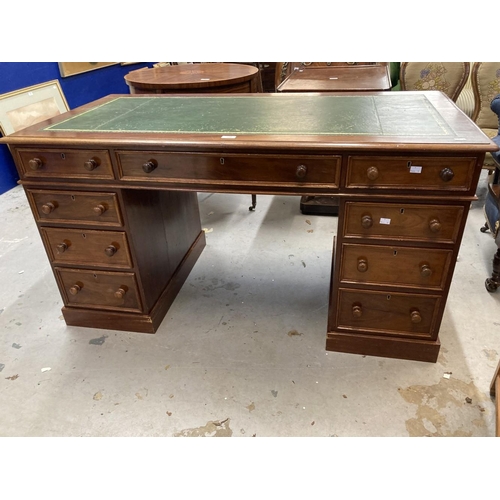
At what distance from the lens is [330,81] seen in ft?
10.00

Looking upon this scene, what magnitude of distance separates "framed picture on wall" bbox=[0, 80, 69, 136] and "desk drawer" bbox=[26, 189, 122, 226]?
7.13 ft

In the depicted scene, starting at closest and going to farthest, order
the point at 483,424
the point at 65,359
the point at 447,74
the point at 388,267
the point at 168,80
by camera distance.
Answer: the point at 483,424, the point at 388,267, the point at 65,359, the point at 168,80, the point at 447,74

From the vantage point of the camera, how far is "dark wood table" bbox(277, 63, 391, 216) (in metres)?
2.79

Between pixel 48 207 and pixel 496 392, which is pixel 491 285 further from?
pixel 48 207

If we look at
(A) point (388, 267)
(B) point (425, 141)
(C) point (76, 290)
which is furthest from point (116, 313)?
(B) point (425, 141)

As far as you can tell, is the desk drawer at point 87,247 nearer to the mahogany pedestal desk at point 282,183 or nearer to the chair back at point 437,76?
the mahogany pedestal desk at point 282,183

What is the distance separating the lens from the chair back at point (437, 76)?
3283 mm

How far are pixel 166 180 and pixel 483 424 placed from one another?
1537 mm

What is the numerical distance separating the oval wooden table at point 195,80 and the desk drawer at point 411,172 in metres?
1.46

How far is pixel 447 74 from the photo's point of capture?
331 cm

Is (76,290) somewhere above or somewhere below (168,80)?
below

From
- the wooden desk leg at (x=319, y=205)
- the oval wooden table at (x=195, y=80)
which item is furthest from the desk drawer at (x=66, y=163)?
the wooden desk leg at (x=319, y=205)

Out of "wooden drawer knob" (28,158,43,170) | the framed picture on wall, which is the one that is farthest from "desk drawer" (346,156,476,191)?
the framed picture on wall

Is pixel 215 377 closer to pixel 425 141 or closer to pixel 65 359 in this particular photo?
pixel 65 359
